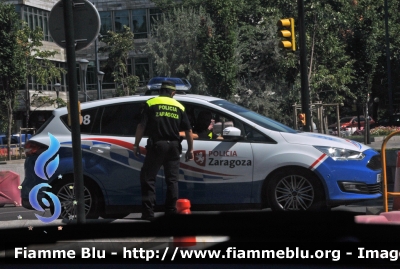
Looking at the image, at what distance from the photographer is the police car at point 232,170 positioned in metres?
8.70

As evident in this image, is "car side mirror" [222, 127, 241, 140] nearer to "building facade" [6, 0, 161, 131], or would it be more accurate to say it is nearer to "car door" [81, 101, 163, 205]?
"car door" [81, 101, 163, 205]

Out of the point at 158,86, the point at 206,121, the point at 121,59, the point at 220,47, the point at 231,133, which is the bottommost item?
the point at 231,133

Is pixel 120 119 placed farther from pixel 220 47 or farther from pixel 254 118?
pixel 220 47

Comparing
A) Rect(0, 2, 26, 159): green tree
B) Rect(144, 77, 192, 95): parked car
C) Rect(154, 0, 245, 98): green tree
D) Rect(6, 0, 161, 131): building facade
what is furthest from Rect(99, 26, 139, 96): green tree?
Rect(144, 77, 192, 95): parked car

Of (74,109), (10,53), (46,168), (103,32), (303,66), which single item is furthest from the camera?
(103,32)

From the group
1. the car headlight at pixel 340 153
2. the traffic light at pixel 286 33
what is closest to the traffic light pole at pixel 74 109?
the car headlight at pixel 340 153

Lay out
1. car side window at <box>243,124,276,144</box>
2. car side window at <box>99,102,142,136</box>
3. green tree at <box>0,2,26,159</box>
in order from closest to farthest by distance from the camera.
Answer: car side window at <box>243,124,276,144</box>
car side window at <box>99,102,142,136</box>
green tree at <box>0,2,26,159</box>

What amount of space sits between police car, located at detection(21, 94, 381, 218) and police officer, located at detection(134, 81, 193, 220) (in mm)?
510

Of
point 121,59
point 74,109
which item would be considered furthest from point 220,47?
point 74,109

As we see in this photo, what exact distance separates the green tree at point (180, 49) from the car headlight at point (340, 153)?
31833 mm

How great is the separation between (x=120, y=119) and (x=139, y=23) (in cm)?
4809

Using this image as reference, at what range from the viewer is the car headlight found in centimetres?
871

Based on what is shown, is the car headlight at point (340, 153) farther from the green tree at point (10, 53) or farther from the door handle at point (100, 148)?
the green tree at point (10, 53)

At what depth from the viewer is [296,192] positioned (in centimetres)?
871
